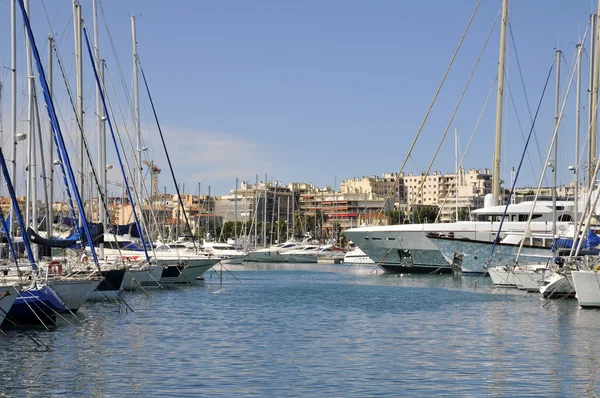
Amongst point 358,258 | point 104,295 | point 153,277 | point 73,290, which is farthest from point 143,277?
point 358,258

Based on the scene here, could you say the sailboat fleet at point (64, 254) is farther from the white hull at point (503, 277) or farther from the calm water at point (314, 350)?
the white hull at point (503, 277)

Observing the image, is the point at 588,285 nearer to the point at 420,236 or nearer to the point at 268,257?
the point at 420,236

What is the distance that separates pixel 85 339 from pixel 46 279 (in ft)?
9.38

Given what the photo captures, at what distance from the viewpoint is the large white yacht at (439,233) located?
194ft

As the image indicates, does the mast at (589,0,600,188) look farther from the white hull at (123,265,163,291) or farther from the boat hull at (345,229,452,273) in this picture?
the white hull at (123,265,163,291)

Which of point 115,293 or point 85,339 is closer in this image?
point 85,339

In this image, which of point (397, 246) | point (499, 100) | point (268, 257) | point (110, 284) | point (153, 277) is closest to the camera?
point (110, 284)

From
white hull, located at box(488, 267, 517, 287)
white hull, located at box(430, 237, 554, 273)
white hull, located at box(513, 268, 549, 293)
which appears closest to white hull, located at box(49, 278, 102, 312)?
white hull, located at box(513, 268, 549, 293)

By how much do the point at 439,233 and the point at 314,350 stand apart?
126 feet

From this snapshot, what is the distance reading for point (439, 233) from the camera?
62.1 meters

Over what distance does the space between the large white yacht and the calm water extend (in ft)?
63.5

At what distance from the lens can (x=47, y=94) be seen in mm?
33719

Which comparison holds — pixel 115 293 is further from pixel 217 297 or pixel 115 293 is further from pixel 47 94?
pixel 47 94

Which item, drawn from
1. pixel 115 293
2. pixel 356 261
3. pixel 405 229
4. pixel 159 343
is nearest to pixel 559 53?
pixel 405 229
